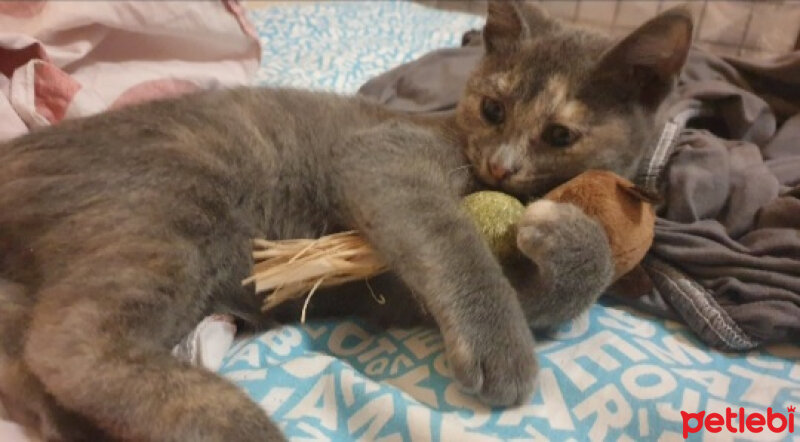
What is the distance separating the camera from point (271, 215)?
3.31ft

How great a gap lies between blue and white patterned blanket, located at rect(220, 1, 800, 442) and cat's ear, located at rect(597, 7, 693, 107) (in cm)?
36

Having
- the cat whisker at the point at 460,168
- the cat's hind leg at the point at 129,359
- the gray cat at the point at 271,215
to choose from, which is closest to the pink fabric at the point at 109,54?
the gray cat at the point at 271,215

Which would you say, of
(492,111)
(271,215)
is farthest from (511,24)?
(271,215)

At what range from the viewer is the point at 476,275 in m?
0.87

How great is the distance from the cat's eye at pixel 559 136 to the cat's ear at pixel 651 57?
0.33ft


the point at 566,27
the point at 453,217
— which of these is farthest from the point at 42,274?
the point at 566,27

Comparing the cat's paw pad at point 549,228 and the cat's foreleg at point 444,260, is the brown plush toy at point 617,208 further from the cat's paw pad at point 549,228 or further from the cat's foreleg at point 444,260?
the cat's foreleg at point 444,260

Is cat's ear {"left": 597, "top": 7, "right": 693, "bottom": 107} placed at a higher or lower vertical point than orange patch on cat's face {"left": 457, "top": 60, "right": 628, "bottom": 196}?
higher

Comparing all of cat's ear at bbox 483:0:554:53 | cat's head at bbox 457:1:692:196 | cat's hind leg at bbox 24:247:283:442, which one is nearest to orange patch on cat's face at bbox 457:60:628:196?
cat's head at bbox 457:1:692:196

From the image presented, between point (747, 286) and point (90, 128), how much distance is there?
1.01 metres

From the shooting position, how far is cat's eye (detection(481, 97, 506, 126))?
1.09m

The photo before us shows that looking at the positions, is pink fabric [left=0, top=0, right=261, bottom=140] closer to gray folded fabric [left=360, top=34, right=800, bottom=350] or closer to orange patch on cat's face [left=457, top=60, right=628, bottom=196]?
gray folded fabric [left=360, top=34, right=800, bottom=350]

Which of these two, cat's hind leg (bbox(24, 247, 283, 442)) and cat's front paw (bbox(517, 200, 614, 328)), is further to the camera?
cat's front paw (bbox(517, 200, 614, 328))

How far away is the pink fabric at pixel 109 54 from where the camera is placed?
125cm
